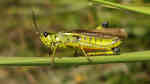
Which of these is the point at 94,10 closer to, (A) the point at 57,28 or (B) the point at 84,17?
(B) the point at 84,17

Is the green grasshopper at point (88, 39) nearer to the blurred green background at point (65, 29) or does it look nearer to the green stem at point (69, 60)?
the green stem at point (69, 60)

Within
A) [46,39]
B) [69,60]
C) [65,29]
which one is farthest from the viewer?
[65,29]

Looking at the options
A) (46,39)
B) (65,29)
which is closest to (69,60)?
(46,39)

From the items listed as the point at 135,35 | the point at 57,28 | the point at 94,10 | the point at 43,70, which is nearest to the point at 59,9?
the point at 57,28

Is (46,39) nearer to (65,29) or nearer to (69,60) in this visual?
(69,60)

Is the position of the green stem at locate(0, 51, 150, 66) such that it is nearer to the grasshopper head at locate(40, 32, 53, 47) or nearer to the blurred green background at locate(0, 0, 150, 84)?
the grasshopper head at locate(40, 32, 53, 47)

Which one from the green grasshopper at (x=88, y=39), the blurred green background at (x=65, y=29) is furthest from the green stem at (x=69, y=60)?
the blurred green background at (x=65, y=29)

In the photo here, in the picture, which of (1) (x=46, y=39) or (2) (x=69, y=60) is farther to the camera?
(1) (x=46, y=39)
